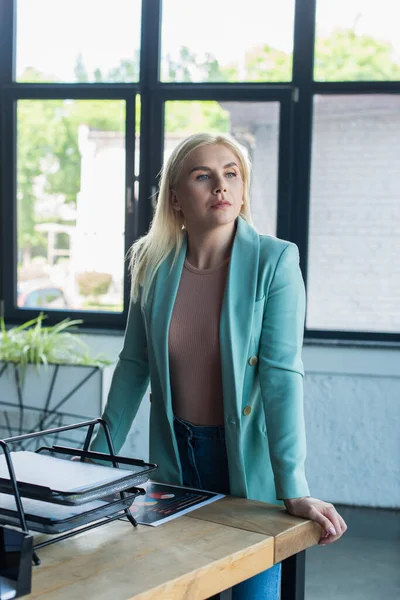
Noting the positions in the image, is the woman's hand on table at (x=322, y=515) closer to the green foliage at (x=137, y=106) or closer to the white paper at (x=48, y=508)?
the white paper at (x=48, y=508)

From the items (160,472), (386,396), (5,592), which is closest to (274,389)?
(160,472)

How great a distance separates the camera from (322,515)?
138cm

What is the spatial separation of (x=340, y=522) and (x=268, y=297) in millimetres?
446

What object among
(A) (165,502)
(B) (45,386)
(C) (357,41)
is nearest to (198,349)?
(A) (165,502)

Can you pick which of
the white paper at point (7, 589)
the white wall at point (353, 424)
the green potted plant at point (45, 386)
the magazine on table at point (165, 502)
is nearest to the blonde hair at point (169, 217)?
the magazine on table at point (165, 502)

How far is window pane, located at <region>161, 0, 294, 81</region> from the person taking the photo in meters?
4.29

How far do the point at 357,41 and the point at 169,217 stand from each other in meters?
2.89

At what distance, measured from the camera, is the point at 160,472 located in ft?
5.42

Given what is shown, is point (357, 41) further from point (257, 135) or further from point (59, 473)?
point (59, 473)

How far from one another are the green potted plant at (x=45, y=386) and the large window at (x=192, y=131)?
649mm

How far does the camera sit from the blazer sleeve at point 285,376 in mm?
1462

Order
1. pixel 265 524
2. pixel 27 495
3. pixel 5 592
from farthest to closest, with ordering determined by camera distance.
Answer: pixel 265 524 < pixel 27 495 < pixel 5 592

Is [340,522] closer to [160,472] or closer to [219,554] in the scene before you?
[219,554]

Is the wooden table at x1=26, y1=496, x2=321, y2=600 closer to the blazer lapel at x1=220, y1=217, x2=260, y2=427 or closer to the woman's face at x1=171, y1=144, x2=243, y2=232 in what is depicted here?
the blazer lapel at x1=220, y1=217, x2=260, y2=427
